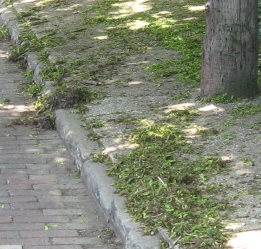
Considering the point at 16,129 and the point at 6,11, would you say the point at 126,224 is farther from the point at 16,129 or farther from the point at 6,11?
the point at 6,11

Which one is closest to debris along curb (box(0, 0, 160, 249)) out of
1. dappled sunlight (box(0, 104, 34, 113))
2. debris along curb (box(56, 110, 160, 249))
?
debris along curb (box(56, 110, 160, 249))

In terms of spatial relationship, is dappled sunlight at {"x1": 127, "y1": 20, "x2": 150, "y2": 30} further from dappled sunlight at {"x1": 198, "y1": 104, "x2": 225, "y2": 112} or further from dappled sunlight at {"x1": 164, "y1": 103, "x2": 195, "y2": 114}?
dappled sunlight at {"x1": 198, "y1": 104, "x2": 225, "y2": 112}

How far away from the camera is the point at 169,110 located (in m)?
7.22

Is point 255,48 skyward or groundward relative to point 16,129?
skyward

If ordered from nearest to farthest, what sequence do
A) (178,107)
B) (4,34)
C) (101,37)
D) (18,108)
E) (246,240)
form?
(246,240), (178,107), (18,108), (101,37), (4,34)

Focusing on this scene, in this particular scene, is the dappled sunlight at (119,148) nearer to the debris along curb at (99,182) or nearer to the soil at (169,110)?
the soil at (169,110)

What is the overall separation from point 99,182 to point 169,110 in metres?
1.59

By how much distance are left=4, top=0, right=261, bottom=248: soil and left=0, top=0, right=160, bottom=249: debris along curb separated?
0.16 metres

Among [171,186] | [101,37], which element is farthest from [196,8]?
[171,186]

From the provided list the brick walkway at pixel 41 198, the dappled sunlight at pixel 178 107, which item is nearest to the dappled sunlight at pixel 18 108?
the brick walkway at pixel 41 198

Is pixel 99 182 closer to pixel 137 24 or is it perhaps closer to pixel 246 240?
pixel 246 240

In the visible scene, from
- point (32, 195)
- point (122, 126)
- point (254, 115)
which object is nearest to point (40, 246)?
point (32, 195)

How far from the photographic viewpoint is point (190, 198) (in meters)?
5.24

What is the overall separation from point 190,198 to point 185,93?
257cm
